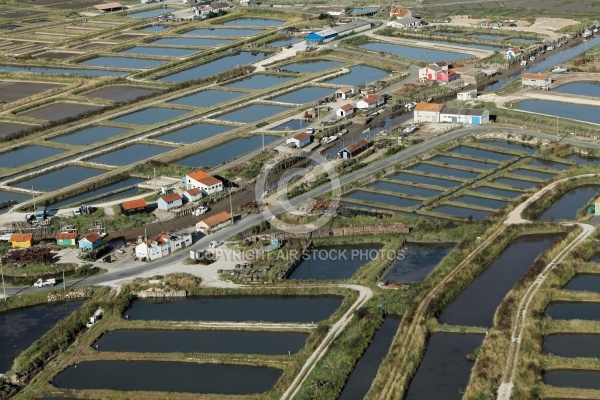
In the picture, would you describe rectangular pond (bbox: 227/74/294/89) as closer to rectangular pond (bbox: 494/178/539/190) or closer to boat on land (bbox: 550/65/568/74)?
boat on land (bbox: 550/65/568/74)

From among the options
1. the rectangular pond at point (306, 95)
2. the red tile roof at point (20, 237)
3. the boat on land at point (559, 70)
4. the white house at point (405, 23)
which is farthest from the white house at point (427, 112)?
the white house at point (405, 23)

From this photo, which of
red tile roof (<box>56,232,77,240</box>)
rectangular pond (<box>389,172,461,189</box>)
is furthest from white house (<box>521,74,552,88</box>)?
red tile roof (<box>56,232,77,240</box>)

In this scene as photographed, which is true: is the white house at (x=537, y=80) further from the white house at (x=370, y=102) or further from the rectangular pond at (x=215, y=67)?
Result: the rectangular pond at (x=215, y=67)

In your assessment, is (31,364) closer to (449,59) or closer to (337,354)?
(337,354)

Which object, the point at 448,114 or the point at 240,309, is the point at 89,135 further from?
the point at 240,309

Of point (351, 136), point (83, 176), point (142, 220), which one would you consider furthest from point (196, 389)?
point (351, 136)

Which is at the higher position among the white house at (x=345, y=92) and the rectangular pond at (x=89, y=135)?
the white house at (x=345, y=92)

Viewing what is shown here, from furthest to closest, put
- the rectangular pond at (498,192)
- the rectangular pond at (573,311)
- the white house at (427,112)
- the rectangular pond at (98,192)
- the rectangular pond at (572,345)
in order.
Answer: the white house at (427,112), the rectangular pond at (98,192), the rectangular pond at (498,192), the rectangular pond at (573,311), the rectangular pond at (572,345)

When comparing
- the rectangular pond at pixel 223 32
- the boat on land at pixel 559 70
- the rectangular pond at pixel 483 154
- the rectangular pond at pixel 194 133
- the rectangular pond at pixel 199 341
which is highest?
the rectangular pond at pixel 223 32
